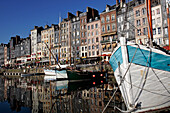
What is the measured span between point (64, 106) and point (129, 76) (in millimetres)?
6185

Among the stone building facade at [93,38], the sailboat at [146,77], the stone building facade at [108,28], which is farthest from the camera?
the stone building facade at [93,38]

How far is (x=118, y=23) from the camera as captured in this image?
166 ft

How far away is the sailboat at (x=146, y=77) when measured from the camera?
383 inches

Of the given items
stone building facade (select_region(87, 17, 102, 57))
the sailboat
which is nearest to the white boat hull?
the sailboat

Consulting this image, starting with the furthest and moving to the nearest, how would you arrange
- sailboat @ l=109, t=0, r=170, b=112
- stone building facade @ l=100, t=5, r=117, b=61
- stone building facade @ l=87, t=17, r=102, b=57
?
stone building facade @ l=87, t=17, r=102, b=57
stone building facade @ l=100, t=5, r=117, b=61
sailboat @ l=109, t=0, r=170, b=112

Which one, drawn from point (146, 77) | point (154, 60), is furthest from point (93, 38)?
point (146, 77)

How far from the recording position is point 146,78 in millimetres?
9734

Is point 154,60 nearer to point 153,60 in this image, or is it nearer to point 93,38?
point 153,60

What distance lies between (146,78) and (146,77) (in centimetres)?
6

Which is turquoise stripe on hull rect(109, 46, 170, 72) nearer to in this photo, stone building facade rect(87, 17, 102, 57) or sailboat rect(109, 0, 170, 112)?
sailboat rect(109, 0, 170, 112)

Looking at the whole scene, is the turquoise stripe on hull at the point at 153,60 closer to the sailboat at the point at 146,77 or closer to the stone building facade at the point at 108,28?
the sailboat at the point at 146,77

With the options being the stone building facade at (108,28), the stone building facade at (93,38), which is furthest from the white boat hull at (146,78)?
the stone building facade at (93,38)

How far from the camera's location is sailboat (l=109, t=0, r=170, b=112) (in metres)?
9.73

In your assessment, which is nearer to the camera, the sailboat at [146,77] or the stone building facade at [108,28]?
the sailboat at [146,77]
